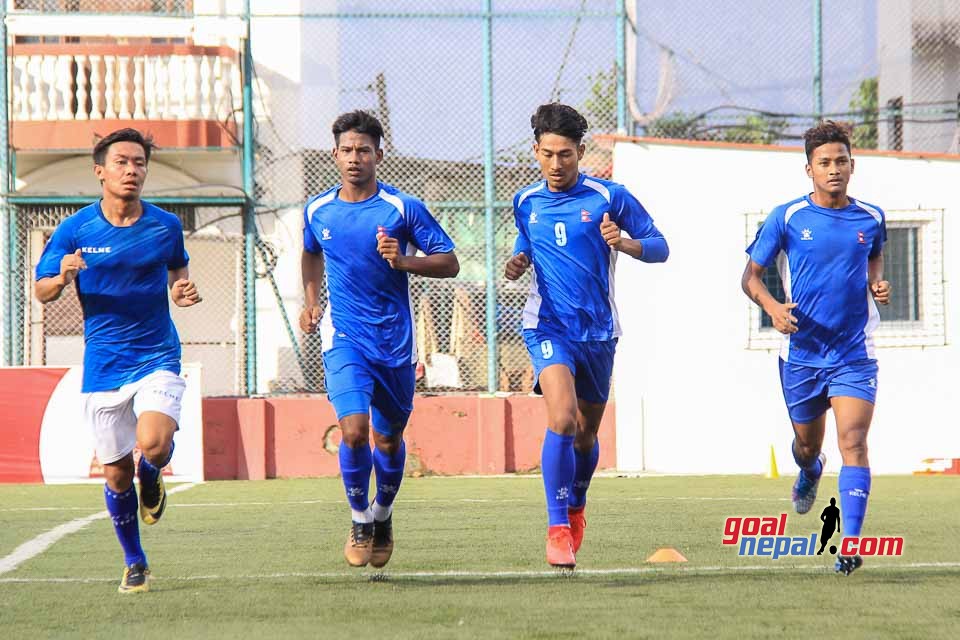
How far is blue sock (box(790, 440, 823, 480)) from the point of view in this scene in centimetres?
891

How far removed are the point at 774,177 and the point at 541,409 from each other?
359 cm

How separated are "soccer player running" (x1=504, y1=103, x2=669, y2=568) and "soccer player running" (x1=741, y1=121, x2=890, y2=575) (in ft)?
2.24

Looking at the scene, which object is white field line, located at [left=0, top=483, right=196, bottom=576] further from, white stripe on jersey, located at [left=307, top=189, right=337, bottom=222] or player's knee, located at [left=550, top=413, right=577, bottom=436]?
player's knee, located at [left=550, top=413, right=577, bottom=436]

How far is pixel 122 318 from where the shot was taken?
7449 millimetres

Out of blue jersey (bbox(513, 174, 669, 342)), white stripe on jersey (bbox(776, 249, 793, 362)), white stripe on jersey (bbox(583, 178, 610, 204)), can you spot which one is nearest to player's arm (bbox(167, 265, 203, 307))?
blue jersey (bbox(513, 174, 669, 342))

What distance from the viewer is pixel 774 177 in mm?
16516

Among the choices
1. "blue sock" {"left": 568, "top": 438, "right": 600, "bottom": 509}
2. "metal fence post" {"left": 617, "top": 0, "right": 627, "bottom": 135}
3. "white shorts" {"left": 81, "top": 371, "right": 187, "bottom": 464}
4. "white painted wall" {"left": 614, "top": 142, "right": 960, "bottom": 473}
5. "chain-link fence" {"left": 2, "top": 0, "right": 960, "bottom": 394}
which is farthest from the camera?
"metal fence post" {"left": 617, "top": 0, "right": 627, "bottom": 135}

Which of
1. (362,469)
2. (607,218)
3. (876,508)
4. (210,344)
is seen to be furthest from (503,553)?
(210,344)

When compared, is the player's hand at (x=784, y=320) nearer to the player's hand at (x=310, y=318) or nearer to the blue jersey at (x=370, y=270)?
the blue jersey at (x=370, y=270)

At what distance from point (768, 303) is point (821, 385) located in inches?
22.5

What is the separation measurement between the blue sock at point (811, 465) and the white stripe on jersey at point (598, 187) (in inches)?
78.7

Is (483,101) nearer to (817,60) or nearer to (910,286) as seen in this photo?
(817,60)

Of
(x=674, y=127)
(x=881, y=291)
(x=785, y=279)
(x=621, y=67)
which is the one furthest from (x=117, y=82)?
(x=881, y=291)

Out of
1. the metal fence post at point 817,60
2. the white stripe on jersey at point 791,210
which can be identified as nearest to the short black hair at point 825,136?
the white stripe on jersey at point 791,210
